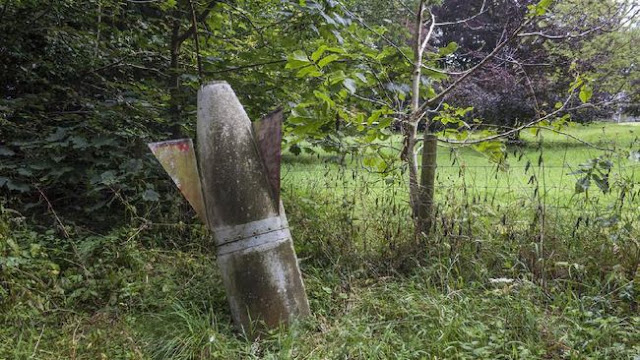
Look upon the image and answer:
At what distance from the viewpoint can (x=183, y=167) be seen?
2986 millimetres

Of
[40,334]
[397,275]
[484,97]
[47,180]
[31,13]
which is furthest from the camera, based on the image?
[484,97]

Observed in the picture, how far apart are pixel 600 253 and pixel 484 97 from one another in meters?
9.18

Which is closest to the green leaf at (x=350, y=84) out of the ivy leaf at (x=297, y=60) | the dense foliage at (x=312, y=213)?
the dense foliage at (x=312, y=213)

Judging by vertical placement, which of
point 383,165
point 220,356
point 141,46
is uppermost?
point 141,46

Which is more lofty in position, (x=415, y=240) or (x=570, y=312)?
(x=415, y=240)

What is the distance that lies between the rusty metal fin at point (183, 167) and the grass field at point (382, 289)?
0.73m

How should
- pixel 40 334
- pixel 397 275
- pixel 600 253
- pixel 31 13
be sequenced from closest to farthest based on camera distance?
pixel 40 334, pixel 600 253, pixel 397 275, pixel 31 13

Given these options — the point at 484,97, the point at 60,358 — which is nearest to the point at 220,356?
the point at 60,358

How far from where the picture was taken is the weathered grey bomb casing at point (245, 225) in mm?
2873

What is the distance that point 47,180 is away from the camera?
420 centimetres

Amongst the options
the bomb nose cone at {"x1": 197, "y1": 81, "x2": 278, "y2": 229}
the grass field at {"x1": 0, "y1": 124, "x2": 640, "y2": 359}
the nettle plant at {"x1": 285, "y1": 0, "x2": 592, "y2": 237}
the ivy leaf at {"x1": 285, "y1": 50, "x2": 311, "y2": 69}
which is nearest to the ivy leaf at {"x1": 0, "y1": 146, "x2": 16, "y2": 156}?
the grass field at {"x1": 0, "y1": 124, "x2": 640, "y2": 359}

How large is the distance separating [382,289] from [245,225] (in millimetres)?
1123

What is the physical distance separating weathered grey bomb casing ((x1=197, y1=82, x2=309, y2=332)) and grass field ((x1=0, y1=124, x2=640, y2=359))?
199 mm

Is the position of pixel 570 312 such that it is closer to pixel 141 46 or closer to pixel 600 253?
pixel 600 253
